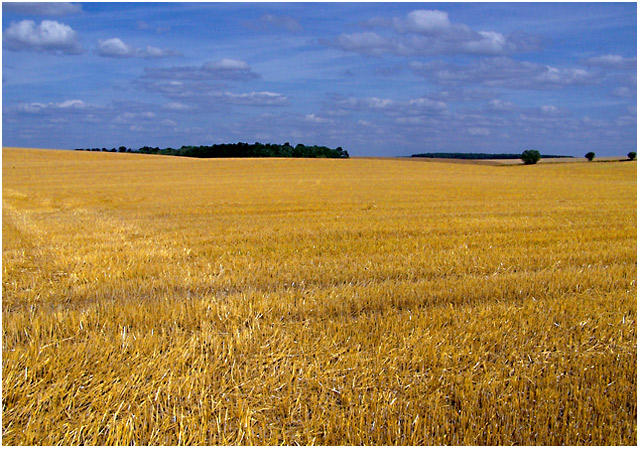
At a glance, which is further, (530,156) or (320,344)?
(530,156)

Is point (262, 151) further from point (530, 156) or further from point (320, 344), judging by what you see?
point (320, 344)

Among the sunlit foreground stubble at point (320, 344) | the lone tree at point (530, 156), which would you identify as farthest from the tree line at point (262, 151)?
the sunlit foreground stubble at point (320, 344)

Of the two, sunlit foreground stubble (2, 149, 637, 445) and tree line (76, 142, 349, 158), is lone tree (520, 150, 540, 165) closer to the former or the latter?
tree line (76, 142, 349, 158)

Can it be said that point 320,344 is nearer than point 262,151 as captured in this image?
Yes

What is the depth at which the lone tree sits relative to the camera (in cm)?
9112

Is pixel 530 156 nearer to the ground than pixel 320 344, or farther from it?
farther from it

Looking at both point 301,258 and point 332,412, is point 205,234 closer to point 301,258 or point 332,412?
point 301,258

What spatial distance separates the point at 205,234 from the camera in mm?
12297

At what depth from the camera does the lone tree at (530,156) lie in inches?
3588

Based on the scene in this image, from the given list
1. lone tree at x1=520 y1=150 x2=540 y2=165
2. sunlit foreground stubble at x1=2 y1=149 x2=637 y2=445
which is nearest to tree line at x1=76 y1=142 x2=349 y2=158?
lone tree at x1=520 y1=150 x2=540 y2=165

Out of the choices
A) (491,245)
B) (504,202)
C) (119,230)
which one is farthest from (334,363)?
(504,202)

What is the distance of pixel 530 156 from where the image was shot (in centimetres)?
9162

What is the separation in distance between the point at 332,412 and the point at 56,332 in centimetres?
301

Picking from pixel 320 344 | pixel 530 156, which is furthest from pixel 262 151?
pixel 320 344
